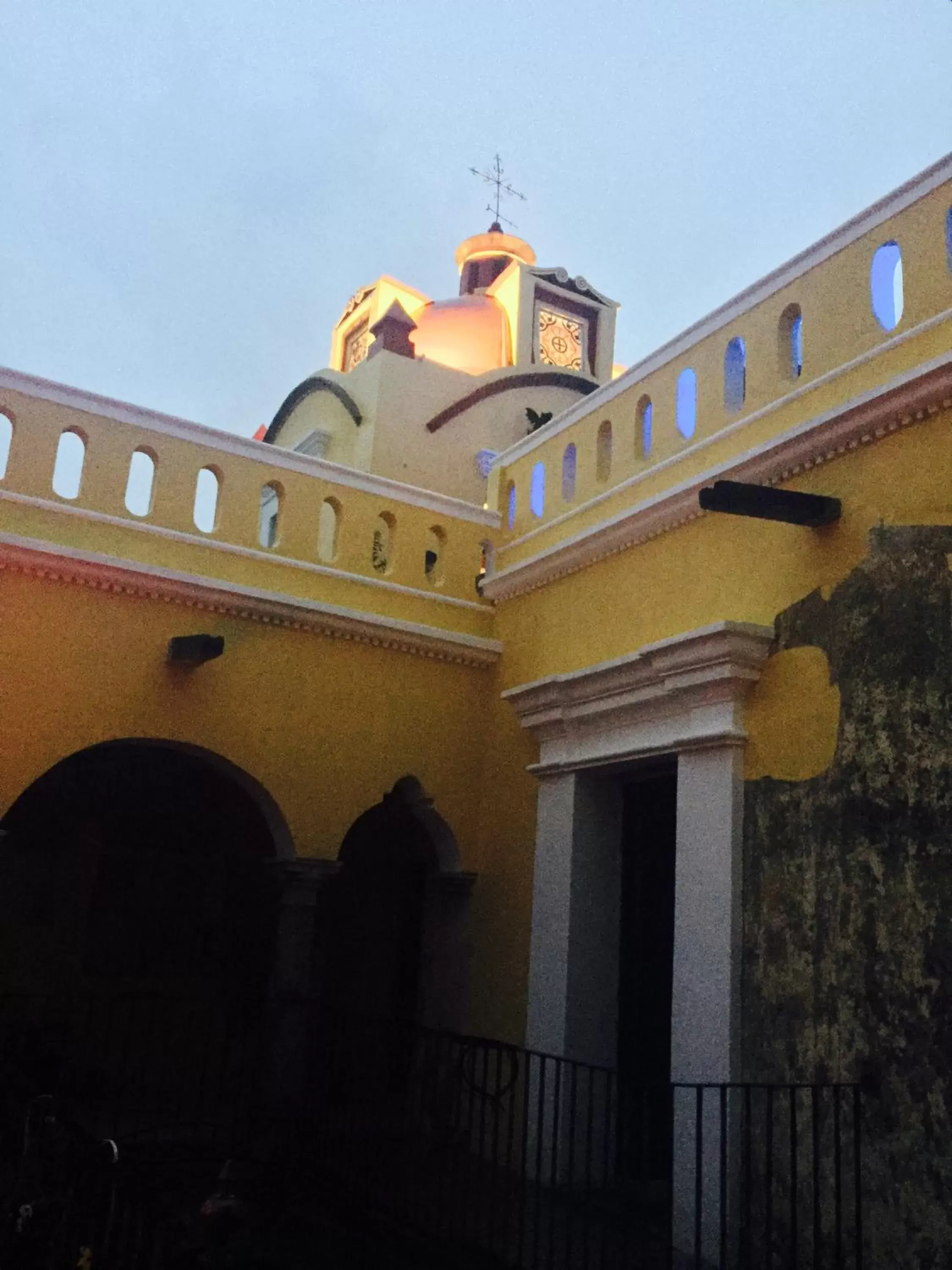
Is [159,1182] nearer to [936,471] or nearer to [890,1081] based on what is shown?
[890,1081]

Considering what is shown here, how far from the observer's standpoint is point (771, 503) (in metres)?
5.23

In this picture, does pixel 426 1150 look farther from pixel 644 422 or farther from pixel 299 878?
pixel 644 422

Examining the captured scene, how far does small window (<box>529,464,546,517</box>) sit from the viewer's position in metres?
7.94

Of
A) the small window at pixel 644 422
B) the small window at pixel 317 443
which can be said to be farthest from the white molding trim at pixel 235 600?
the small window at pixel 317 443

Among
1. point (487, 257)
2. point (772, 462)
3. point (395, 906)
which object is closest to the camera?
point (772, 462)

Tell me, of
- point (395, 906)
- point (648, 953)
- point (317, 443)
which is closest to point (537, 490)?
point (648, 953)

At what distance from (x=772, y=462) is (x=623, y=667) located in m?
1.34

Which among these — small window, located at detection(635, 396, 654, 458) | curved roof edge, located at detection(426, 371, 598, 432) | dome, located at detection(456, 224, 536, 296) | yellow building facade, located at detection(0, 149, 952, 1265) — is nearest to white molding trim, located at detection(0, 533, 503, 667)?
yellow building facade, located at detection(0, 149, 952, 1265)

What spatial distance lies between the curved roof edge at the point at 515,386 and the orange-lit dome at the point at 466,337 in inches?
28.4

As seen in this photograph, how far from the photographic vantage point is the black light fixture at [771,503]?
514 centimetres

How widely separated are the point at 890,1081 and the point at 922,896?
0.72 metres

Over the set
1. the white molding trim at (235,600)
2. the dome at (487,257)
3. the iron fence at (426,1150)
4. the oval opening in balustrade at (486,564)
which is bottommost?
the iron fence at (426,1150)

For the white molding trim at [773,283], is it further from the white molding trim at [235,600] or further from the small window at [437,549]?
the white molding trim at [235,600]

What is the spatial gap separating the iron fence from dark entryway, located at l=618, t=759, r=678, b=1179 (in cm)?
6
